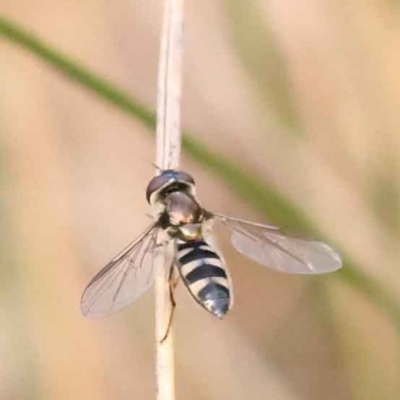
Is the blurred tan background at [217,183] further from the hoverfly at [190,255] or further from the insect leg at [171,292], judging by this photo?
the insect leg at [171,292]

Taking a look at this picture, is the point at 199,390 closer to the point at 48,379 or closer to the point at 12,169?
the point at 48,379

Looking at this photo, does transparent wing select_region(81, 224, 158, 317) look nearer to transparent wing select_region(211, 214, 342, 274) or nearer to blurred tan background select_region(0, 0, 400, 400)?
transparent wing select_region(211, 214, 342, 274)

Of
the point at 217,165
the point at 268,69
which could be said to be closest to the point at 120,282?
the point at 217,165

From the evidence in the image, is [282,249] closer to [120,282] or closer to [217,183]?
[120,282]

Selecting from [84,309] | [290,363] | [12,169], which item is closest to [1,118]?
[12,169]

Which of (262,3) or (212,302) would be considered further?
(262,3)
